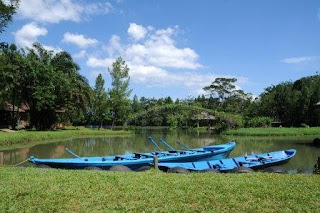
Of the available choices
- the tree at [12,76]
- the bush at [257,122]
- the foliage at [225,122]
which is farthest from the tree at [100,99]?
the bush at [257,122]

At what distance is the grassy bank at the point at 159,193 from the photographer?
20.5 feet

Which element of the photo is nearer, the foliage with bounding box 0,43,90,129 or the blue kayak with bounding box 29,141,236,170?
the blue kayak with bounding box 29,141,236,170

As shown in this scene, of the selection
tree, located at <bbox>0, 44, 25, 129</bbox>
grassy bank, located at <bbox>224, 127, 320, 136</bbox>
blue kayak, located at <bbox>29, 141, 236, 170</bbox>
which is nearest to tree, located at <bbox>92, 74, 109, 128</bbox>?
tree, located at <bbox>0, 44, 25, 129</bbox>

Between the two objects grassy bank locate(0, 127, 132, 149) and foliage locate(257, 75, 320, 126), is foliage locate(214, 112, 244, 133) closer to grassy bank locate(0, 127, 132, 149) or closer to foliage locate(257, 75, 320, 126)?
foliage locate(257, 75, 320, 126)

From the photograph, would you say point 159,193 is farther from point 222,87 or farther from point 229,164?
point 222,87

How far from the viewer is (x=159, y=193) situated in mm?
7047

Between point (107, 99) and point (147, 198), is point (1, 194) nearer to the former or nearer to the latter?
point (147, 198)

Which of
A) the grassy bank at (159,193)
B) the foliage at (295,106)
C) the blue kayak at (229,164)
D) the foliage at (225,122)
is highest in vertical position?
the foliage at (295,106)

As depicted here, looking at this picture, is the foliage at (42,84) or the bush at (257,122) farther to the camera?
the bush at (257,122)

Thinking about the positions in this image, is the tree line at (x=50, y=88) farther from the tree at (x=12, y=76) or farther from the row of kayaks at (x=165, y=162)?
the row of kayaks at (x=165, y=162)

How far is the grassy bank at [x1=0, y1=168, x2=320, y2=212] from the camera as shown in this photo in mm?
6254

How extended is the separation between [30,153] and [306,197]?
1797 centimetres

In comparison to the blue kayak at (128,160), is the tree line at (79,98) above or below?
above

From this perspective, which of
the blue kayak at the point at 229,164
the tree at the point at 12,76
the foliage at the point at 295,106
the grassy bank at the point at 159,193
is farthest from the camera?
the foliage at the point at 295,106
